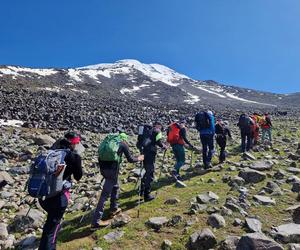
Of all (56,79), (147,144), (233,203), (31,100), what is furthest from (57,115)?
(56,79)

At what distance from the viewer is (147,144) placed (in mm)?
11305

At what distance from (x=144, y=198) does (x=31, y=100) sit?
111ft

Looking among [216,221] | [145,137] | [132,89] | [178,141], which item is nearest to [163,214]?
[216,221]

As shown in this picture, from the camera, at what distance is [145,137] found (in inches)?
452

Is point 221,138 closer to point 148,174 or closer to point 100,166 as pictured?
point 148,174

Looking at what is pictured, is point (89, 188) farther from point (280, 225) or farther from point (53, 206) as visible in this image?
point (280, 225)

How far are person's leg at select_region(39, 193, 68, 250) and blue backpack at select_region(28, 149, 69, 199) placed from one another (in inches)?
8.9

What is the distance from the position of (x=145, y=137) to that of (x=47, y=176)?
16.5 feet

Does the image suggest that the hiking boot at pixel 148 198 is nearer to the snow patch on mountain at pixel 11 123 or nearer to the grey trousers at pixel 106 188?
the grey trousers at pixel 106 188

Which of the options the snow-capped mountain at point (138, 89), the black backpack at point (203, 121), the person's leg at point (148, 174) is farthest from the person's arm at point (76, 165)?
the snow-capped mountain at point (138, 89)

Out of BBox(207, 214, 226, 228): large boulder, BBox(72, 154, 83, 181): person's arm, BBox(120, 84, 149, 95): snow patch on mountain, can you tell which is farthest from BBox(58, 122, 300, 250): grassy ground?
BBox(120, 84, 149, 95): snow patch on mountain

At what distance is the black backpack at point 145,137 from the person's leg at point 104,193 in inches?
83.8

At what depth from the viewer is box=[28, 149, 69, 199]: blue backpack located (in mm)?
6746

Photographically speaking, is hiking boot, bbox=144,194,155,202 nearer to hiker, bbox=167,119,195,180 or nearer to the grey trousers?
the grey trousers
